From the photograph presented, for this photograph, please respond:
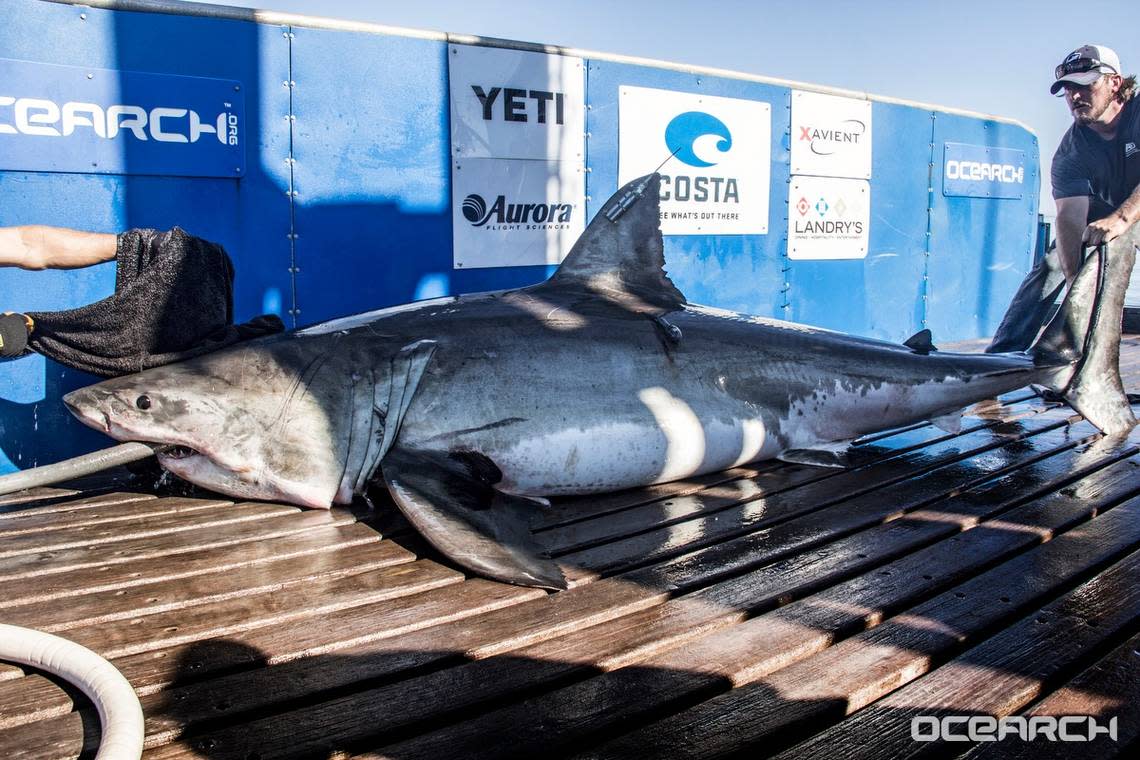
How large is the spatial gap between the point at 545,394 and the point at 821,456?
136cm

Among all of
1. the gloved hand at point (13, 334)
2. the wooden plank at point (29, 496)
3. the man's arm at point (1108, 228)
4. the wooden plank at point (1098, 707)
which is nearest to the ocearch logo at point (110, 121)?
the gloved hand at point (13, 334)

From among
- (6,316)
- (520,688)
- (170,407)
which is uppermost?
(6,316)

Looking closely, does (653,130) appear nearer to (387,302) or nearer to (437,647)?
(387,302)

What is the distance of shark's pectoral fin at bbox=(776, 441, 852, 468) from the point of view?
388cm

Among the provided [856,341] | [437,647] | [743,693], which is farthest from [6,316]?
[856,341]

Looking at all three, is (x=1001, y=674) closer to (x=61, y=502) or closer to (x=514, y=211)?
(x=61, y=502)

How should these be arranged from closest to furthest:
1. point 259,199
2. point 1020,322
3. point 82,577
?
point 82,577
point 259,199
point 1020,322

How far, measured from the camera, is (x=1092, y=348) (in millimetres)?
4191

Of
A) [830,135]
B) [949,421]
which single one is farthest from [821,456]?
[830,135]

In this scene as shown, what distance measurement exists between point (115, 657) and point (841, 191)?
6.16m

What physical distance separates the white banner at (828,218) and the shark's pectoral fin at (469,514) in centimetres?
419

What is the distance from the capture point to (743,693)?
6.34 feet

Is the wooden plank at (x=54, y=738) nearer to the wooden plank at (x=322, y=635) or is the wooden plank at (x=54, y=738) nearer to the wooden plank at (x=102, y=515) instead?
the wooden plank at (x=322, y=635)

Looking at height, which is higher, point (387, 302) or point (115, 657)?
point (387, 302)
